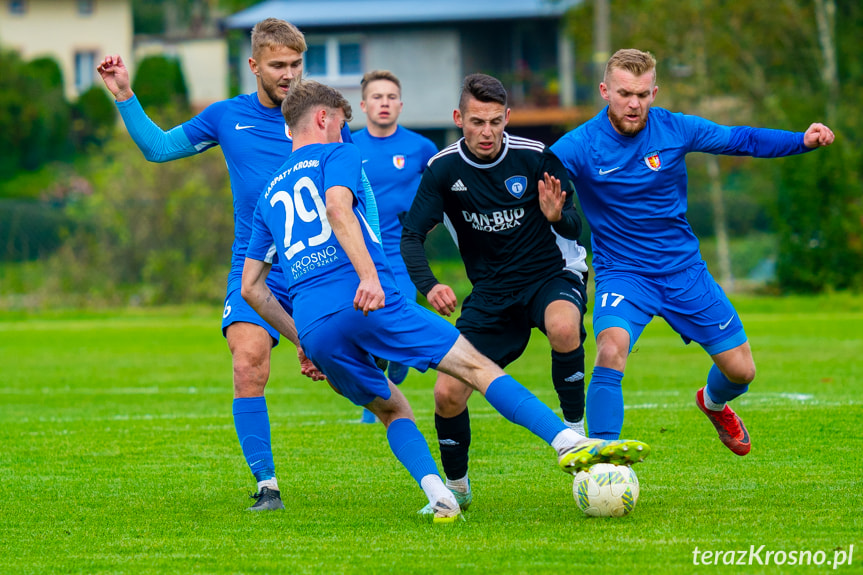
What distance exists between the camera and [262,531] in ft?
17.5

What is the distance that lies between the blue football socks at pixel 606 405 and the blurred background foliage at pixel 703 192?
15054mm

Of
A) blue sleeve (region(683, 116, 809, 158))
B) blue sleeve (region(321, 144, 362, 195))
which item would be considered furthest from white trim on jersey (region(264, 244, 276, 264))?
blue sleeve (region(683, 116, 809, 158))

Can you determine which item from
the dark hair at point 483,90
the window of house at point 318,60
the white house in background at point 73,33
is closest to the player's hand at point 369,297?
the dark hair at point 483,90

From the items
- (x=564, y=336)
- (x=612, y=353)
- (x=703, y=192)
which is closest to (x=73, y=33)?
(x=703, y=192)

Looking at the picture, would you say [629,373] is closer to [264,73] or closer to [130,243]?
[264,73]

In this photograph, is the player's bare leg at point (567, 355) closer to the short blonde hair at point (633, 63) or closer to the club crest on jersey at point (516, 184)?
the club crest on jersey at point (516, 184)

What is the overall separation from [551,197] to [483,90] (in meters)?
0.65

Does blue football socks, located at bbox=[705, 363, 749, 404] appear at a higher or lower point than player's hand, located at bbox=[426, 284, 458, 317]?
lower

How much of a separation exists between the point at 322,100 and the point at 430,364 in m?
1.38

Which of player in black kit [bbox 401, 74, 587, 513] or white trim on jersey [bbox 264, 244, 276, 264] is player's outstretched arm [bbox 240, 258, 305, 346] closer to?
white trim on jersey [bbox 264, 244, 276, 264]

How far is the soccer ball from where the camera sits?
5.29m

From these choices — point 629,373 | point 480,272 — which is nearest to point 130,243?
point 629,373

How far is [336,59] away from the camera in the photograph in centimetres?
3494

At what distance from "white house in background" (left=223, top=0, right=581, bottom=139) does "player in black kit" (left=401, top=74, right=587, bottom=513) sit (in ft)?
91.0
